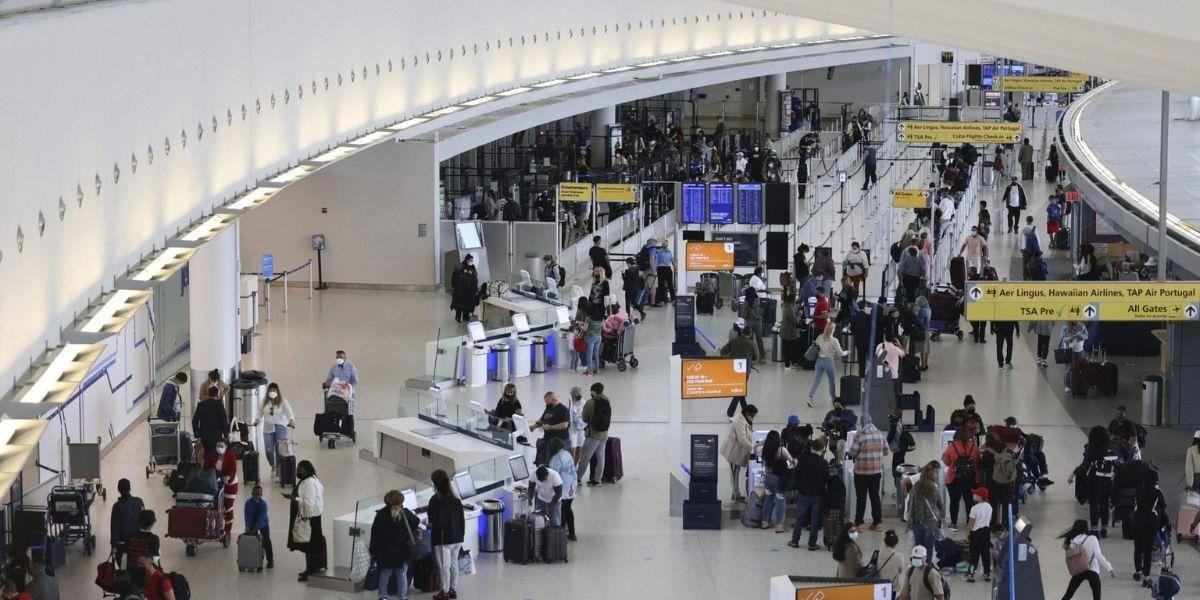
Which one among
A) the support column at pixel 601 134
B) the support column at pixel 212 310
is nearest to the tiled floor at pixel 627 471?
the support column at pixel 212 310

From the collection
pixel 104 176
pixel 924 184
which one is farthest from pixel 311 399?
pixel 924 184

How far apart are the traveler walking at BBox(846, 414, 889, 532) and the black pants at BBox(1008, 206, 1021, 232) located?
64.0 feet

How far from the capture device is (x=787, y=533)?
15859 millimetres

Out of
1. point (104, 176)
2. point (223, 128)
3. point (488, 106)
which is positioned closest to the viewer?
point (104, 176)

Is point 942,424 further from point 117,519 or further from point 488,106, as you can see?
point 488,106

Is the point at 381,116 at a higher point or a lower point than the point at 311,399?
higher

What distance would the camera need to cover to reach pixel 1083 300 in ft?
59.1

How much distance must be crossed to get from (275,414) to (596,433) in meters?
3.26

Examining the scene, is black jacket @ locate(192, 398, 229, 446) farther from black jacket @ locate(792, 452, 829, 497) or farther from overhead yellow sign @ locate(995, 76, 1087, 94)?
overhead yellow sign @ locate(995, 76, 1087, 94)

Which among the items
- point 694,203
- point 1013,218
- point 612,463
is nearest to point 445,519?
point 612,463

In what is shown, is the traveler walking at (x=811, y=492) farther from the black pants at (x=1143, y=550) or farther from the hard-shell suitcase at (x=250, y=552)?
the hard-shell suitcase at (x=250, y=552)

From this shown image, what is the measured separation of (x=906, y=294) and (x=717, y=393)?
9.18 metres

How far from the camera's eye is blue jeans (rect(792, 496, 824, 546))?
15.3 metres

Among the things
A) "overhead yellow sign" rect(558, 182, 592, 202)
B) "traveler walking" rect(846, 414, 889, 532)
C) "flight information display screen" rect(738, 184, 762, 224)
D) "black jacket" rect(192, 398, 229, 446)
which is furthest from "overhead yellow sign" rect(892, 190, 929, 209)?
"black jacket" rect(192, 398, 229, 446)
